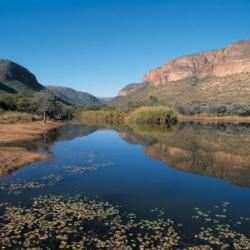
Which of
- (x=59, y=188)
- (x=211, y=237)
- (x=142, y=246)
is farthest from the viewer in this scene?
(x=59, y=188)

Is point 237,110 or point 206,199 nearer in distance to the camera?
point 206,199

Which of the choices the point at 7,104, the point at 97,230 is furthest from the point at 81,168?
the point at 7,104

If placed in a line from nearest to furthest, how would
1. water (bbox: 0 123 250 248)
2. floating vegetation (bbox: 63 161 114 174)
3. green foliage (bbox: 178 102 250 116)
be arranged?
1. water (bbox: 0 123 250 248)
2. floating vegetation (bbox: 63 161 114 174)
3. green foliage (bbox: 178 102 250 116)

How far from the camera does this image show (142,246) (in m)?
13.6

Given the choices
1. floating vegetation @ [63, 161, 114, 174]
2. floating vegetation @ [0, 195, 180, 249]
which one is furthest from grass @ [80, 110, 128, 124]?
floating vegetation @ [0, 195, 180, 249]

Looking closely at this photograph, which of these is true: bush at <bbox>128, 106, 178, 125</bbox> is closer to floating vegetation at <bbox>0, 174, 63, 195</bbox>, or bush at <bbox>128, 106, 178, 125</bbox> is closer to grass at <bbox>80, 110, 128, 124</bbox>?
grass at <bbox>80, 110, 128, 124</bbox>

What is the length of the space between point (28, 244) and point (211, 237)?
7544 millimetres

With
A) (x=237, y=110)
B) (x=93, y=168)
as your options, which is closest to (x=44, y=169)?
(x=93, y=168)

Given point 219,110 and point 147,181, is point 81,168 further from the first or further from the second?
point 219,110

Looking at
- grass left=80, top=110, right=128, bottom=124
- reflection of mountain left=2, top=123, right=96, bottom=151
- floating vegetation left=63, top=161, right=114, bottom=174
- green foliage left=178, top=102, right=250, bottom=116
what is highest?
green foliage left=178, top=102, right=250, bottom=116

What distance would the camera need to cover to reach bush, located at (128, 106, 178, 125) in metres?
114

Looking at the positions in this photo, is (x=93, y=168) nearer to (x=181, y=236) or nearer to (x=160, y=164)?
(x=160, y=164)

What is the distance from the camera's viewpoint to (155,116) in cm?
11431

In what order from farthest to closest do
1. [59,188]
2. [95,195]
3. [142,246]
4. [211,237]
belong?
1. [59,188]
2. [95,195]
3. [211,237]
4. [142,246]
